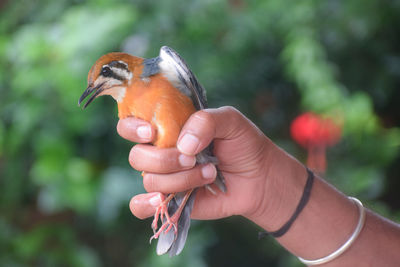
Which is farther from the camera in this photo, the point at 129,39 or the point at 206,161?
the point at 129,39

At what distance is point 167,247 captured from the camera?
799 millimetres

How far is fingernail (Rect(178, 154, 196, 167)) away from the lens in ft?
2.61

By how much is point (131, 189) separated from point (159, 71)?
127 cm

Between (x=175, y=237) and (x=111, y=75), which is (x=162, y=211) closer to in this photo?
(x=175, y=237)

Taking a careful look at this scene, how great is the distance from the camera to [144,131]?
78 cm

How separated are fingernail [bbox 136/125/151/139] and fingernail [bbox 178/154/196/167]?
70 mm

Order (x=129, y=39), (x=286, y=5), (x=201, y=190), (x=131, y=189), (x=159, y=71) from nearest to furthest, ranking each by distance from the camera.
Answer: (x=159, y=71)
(x=201, y=190)
(x=131, y=189)
(x=129, y=39)
(x=286, y=5)

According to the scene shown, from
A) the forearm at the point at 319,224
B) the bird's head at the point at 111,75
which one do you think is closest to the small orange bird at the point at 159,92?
the bird's head at the point at 111,75

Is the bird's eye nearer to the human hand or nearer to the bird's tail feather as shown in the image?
the human hand

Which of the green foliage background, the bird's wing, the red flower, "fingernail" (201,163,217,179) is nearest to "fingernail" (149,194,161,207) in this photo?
"fingernail" (201,163,217,179)

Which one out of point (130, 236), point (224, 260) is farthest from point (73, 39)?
point (224, 260)

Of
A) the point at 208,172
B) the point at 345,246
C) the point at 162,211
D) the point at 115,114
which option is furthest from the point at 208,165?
the point at 115,114

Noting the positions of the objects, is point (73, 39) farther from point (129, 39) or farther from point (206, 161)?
A: point (206, 161)

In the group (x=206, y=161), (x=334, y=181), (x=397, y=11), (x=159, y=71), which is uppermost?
(x=159, y=71)
